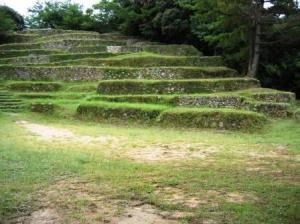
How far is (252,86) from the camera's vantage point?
69.3 ft

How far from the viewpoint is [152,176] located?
7926 millimetres

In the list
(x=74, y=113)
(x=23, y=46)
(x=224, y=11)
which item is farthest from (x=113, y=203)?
(x=23, y=46)

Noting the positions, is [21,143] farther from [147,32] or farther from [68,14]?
[68,14]

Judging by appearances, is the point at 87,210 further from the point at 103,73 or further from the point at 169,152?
the point at 103,73

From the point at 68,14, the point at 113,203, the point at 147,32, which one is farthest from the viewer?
the point at 68,14

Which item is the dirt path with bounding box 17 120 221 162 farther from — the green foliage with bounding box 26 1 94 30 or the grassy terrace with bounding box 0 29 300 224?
the green foliage with bounding box 26 1 94 30

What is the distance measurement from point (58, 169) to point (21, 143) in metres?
3.56

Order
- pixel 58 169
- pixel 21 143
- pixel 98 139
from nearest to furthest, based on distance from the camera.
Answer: pixel 58 169
pixel 21 143
pixel 98 139

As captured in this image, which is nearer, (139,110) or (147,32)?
(139,110)

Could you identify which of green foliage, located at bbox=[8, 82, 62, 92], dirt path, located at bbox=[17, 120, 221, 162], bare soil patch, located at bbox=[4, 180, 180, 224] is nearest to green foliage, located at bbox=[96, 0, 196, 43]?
green foliage, located at bbox=[8, 82, 62, 92]

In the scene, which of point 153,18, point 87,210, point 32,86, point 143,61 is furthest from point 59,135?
point 153,18

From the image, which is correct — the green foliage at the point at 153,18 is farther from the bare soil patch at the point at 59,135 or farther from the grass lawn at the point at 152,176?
the grass lawn at the point at 152,176

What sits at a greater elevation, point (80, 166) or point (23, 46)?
point (23, 46)

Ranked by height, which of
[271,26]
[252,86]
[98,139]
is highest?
[271,26]
